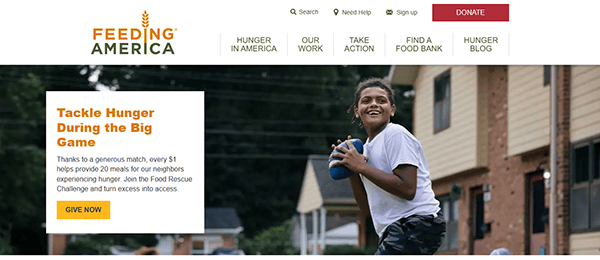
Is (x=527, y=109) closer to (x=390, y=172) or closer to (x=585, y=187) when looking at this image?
(x=585, y=187)

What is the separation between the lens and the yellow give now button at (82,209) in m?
8.23

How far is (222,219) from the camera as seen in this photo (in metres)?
52.4

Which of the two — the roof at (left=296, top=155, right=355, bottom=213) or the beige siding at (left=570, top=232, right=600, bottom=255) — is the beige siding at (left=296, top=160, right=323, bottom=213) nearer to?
the roof at (left=296, top=155, right=355, bottom=213)

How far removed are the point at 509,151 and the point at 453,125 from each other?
10.1ft

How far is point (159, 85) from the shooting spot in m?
46.8

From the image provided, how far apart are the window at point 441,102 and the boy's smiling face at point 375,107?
16.6m

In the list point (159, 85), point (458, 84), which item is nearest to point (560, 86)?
point (458, 84)

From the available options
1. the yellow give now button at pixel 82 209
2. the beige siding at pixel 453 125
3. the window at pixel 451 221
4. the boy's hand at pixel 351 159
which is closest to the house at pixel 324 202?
the window at pixel 451 221

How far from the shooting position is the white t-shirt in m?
5.19
